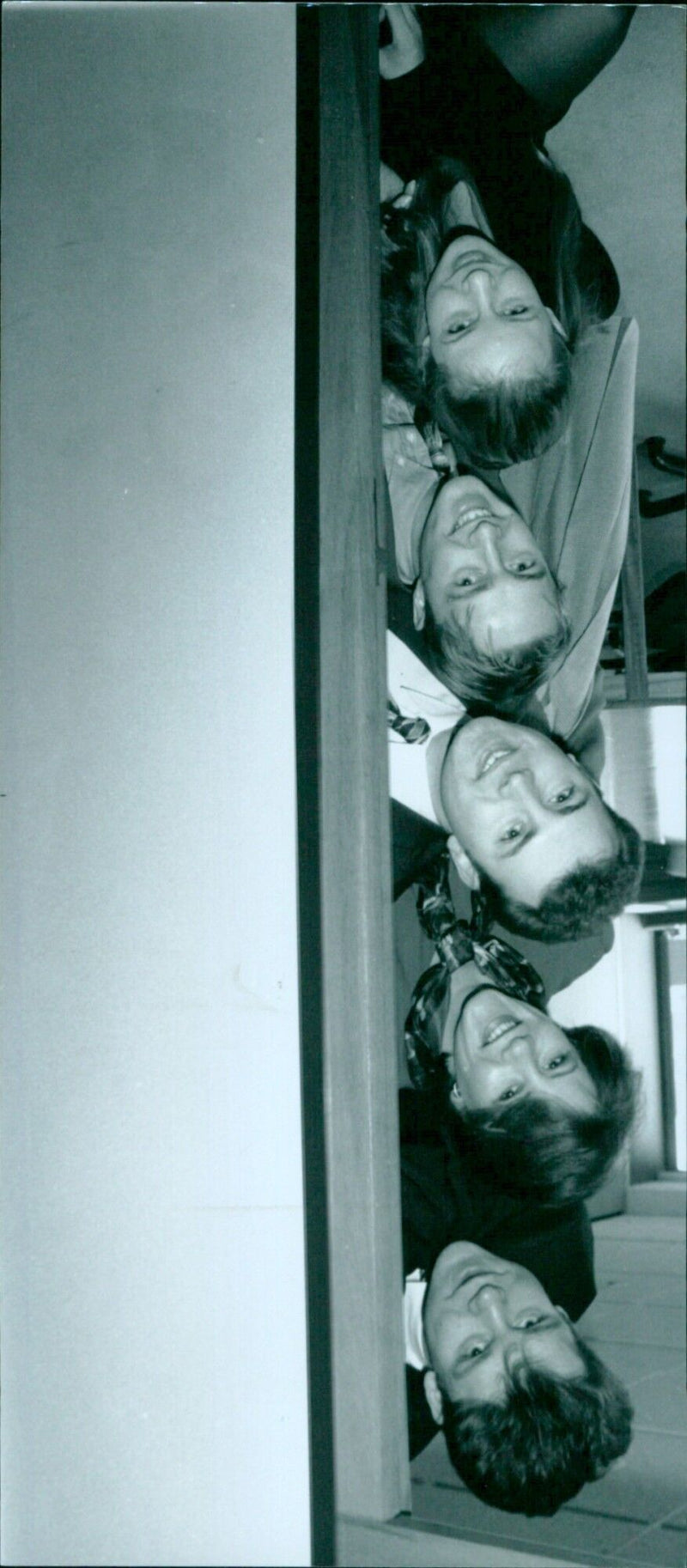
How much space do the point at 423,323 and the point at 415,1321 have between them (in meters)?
0.89

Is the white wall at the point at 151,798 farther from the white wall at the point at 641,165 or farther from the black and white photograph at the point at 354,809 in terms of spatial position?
the white wall at the point at 641,165

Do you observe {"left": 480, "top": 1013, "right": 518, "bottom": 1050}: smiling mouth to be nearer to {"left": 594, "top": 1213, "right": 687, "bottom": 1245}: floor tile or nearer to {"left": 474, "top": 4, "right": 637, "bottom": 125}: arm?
{"left": 594, "top": 1213, "right": 687, "bottom": 1245}: floor tile

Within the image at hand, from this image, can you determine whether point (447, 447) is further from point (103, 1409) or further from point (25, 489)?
point (103, 1409)

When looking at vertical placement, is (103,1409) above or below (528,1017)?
below

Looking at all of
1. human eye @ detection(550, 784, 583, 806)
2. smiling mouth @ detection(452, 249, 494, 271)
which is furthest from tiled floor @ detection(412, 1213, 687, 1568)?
smiling mouth @ detection(452, 249, 494, 271)

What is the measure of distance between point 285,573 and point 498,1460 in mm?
790

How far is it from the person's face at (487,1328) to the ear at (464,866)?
31cm

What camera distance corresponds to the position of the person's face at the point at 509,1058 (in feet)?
3.78

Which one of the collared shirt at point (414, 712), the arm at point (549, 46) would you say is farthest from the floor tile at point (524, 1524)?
the arm at point (549, 46)

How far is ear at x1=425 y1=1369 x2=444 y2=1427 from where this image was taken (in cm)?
113

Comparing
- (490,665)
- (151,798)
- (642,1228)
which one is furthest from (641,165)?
(642,1228)

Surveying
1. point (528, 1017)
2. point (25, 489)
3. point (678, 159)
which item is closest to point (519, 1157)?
point (528, 1017)

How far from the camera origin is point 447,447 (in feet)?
3.95

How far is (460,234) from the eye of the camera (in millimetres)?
1205
